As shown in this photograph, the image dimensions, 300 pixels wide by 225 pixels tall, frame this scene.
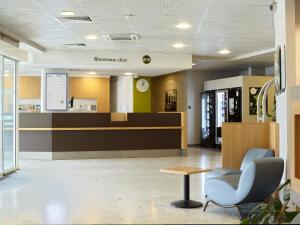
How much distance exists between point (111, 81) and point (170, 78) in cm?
266

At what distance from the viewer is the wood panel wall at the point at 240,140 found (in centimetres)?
718

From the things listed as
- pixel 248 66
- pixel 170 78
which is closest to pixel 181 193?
pixel 248 66

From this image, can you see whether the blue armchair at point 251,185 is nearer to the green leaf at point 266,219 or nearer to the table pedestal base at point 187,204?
the table pedestal base at point 187,204

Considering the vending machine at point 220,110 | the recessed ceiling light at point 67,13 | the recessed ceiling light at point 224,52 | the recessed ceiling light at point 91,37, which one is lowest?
the vending machine at point 220,110

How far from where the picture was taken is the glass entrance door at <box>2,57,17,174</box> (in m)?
9.14

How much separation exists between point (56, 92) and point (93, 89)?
115 inches

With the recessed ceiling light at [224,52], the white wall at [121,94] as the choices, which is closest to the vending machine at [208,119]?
the white wall at [121,94]

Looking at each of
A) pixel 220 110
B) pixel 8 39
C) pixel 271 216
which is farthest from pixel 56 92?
pixel 271 216

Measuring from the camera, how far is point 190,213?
5.56 m

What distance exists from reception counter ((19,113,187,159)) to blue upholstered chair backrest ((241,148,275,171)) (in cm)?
605

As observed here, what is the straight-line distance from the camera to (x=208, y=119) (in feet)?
52.3

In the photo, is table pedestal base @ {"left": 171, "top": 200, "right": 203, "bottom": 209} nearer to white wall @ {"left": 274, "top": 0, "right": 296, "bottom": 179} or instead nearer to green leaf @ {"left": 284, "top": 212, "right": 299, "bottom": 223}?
white wall @ {"left": 274, "top": 0, "right": 296, "bottom": 179}

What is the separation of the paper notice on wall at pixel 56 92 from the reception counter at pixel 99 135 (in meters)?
0.88

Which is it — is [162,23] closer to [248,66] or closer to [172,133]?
[172,133]
